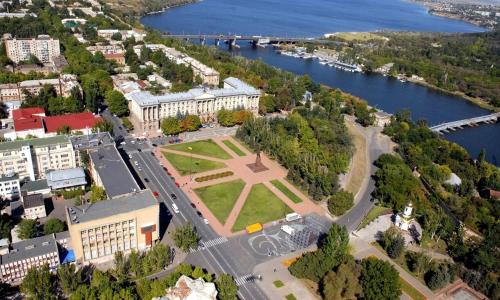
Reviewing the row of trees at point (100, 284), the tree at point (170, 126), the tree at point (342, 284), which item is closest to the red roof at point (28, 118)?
the tree at point (170, 126)

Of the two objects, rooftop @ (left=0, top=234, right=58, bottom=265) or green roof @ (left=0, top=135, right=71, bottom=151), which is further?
green roof @ (left=0, top=135, right=71, bottom=151)

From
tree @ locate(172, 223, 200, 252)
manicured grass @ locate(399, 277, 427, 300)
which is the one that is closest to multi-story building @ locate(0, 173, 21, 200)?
tree @ locate(172, 223, 200, 252)

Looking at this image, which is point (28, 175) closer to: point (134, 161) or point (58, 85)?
point (134, 161)

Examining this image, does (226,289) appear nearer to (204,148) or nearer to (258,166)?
(258,166)

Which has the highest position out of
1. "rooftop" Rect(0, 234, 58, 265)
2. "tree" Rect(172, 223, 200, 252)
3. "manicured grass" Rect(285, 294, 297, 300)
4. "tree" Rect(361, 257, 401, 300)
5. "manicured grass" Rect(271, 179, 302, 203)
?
"tree" Rect(361, 257, 401, 300)

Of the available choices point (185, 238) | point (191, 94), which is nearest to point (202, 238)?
point (185, 238)

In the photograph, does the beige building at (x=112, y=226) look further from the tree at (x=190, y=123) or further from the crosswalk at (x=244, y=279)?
the tree at (x=190, y=123)

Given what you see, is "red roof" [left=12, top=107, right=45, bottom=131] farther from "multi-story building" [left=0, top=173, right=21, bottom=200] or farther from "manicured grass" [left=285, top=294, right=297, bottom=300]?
"manicured grass" [left=285, top=294, right=297, bottom=300]

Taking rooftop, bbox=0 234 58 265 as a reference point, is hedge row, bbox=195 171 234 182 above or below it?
below
